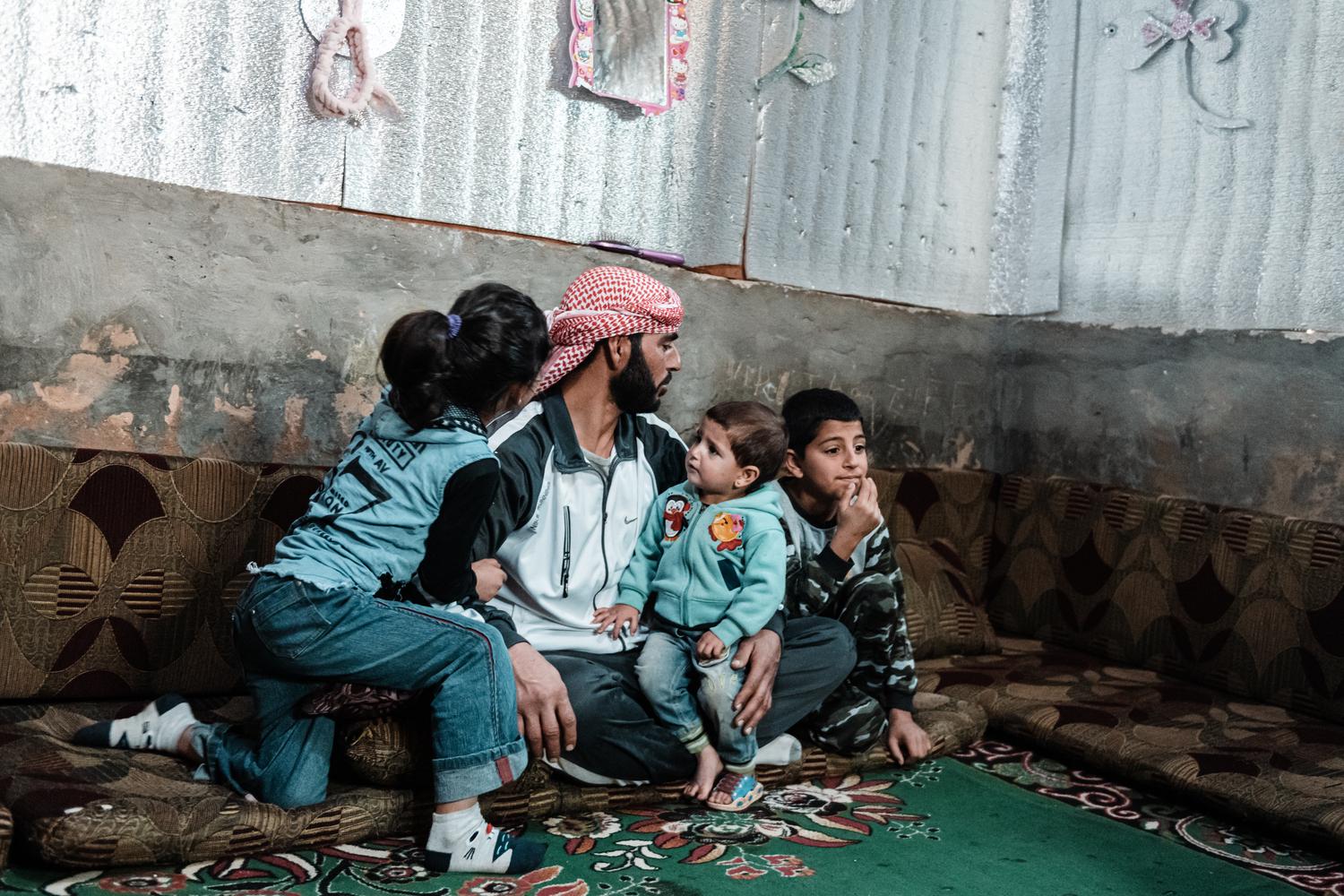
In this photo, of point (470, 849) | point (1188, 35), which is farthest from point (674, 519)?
point (1188, 35)

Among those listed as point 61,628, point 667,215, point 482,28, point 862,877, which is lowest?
point 862,877

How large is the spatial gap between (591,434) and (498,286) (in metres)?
0.54

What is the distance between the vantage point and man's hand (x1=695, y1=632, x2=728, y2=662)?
2799mm

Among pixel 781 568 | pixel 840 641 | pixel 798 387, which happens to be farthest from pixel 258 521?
pixel 798 387

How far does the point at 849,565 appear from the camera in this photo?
3.20 m

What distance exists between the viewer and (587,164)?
3.72 metres

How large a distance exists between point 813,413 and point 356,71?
1569 millimetres

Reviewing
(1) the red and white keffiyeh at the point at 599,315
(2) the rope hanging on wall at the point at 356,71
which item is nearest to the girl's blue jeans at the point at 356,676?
(1) the red and white keffiyeh at the point at 599,315

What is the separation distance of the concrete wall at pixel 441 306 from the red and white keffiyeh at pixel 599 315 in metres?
0.59

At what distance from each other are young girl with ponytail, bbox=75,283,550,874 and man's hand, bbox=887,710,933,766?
1.14 meters

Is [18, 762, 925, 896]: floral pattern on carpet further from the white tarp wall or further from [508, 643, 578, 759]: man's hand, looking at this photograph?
the white tarp wall

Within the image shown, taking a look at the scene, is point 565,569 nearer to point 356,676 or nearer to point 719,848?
point 356,676

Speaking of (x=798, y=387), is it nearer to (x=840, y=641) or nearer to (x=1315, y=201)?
(x=840, y=641)

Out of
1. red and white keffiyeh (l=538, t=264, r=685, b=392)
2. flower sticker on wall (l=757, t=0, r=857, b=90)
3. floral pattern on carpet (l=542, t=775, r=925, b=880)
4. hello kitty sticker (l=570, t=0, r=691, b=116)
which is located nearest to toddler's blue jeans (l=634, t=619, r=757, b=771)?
floral pattern on carpet (l=542, t=775, r=925, b=880)
